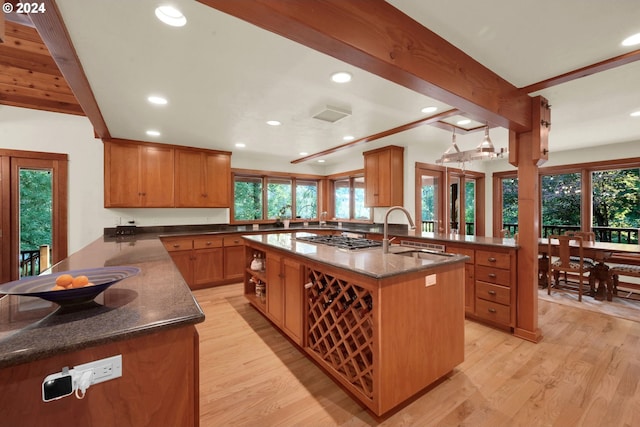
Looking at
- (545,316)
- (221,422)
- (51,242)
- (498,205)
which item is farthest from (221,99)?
(498,205)

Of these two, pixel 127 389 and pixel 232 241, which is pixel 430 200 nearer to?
pixel 232 241

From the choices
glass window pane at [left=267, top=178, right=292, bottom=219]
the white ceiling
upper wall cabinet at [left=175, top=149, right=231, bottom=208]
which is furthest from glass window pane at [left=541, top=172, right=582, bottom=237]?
upper wall cabinet at [left=175, top=149, right=231, bottom=208]

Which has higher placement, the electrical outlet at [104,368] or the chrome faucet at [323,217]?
the chrome faucet at [323,217]

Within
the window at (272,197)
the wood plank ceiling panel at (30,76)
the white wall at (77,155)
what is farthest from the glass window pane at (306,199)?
the wood plank ceiling panel at (30,76)

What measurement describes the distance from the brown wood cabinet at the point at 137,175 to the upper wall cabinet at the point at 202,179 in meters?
0.15

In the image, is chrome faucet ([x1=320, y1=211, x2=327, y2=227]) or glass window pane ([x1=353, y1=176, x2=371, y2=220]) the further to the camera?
chrome faucet ([x1=320, y1=211, x2=327, y2=227])

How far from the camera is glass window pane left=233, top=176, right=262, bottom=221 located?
545 cm

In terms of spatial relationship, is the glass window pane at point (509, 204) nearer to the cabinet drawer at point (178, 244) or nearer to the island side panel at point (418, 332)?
the island side panel at point (418, 332)

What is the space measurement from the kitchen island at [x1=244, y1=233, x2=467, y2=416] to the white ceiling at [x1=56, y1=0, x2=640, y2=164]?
146cm

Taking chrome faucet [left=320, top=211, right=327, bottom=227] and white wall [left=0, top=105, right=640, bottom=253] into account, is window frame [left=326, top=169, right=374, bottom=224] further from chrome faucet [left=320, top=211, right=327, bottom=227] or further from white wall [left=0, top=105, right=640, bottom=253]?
white wall [left=0, top=105, right=640, bottom=253]

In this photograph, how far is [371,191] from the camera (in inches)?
194

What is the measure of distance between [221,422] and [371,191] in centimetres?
398

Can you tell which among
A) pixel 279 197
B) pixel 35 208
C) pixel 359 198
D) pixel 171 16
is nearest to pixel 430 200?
pixel 359 198

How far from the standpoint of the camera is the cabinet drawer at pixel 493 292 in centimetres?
285
